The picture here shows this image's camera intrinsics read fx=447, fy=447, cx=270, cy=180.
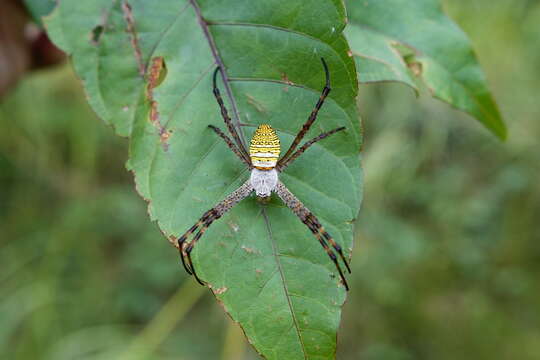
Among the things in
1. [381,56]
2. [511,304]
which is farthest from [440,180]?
[381,56]

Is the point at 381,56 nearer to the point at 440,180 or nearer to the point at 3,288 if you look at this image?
the point at 3,288

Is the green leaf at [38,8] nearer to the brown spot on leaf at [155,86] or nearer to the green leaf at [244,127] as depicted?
the green leaf at [244,127]

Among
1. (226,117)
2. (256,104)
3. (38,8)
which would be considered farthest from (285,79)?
(38,8)

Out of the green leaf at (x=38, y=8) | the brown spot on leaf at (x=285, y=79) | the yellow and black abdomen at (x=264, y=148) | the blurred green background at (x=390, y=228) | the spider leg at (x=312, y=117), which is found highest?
the green leaf at (x=38, y=8)

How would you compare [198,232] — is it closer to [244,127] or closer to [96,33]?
[244,127]

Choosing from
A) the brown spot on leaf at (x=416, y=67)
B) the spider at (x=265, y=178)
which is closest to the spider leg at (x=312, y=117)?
the spider at (x=265, y=178)

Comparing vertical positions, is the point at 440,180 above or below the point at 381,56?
below
